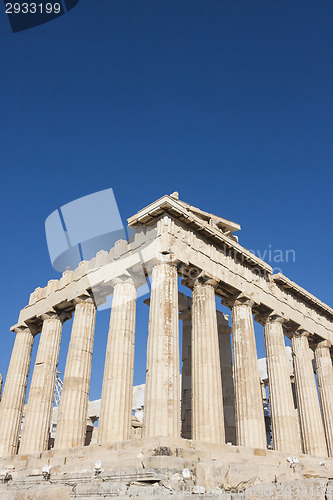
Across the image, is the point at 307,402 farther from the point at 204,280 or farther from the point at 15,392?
the point at 15,392

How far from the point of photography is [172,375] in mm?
17547

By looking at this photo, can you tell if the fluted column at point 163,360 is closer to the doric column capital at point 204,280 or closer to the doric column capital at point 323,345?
the doric column capital at point 204,280

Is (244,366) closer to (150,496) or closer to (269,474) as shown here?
(269,474)

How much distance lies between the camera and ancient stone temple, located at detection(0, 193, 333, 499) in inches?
574

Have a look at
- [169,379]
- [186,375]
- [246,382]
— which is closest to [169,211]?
[169,379]

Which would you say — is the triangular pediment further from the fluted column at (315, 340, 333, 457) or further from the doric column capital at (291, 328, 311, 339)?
the fluted column at (315, 340, 333, 457)

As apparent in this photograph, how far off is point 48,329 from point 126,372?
8.07 meters

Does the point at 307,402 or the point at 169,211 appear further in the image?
the point at 307,402

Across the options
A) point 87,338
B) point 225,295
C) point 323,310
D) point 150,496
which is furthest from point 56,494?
point 323,310

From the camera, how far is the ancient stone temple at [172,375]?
14578mm

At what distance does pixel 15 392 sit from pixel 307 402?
17588 mm

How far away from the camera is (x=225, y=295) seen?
80.9 feet

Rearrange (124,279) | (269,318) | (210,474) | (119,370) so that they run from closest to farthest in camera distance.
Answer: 1. (210,474)
2. (119,370)
3. (124,279)
4. (269,318)

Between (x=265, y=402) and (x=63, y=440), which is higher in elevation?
(x=265, y=402)
